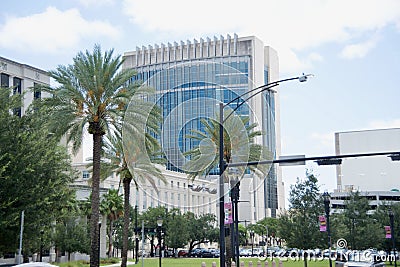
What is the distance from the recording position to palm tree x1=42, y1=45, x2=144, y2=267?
1282 inches

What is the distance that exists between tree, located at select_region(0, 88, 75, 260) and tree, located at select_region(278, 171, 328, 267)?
19.9 metres

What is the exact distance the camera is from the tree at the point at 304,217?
148 ft

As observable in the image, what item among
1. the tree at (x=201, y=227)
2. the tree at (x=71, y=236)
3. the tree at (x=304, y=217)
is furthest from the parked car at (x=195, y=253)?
the tree at (x=304, y=217)

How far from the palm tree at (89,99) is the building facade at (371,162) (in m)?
128

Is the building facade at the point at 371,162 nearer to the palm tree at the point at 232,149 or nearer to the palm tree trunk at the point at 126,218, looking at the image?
the palm tree trunk at the point at 126,218

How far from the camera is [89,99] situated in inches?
1300

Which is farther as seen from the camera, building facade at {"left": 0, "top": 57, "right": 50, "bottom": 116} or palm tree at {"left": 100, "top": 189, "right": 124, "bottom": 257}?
palm tree at {"left": 100, "top": 189, "right": 124, "bottom": 257}

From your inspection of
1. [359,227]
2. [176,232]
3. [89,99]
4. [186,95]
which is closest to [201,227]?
[176,232]

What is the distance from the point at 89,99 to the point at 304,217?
2135cm

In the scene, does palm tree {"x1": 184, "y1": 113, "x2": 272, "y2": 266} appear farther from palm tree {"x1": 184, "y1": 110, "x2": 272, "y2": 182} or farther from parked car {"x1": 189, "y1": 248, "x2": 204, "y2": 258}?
parked car {"x1": 189, "y1": 248, "x2": 204, "y2": 258}

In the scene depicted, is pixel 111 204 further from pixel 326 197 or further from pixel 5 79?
pixel 326 197

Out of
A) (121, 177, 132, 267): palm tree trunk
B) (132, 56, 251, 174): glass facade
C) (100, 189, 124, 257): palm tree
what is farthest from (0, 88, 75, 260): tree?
(100, 189, 124, 257): palm tree

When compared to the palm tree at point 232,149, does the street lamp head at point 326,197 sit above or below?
below

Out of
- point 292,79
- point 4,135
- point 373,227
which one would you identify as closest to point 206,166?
point 292,79
